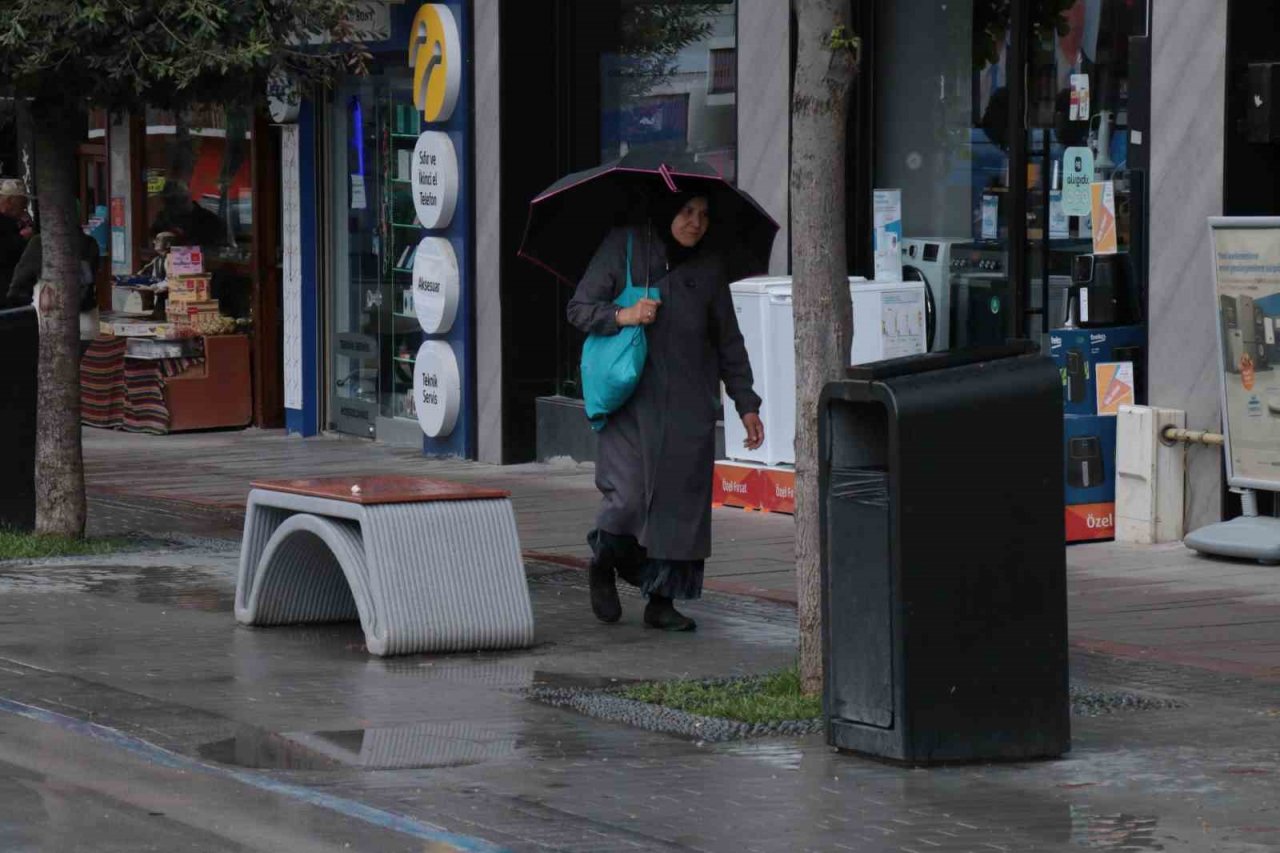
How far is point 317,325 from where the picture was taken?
18.3 meters

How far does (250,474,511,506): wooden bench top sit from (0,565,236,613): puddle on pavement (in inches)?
38.3

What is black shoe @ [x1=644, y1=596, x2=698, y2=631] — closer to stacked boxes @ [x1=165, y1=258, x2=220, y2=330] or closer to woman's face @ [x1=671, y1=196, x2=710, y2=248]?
woman's face @ [x1=671, y1=196, x2=710, y2=248]

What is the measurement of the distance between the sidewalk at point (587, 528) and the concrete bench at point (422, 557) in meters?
1.69

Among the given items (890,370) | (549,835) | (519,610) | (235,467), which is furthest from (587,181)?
(235,467)

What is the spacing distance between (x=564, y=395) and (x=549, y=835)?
32.8ft

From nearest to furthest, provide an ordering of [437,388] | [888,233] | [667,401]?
[667,401] < [888,233] < [437,388]

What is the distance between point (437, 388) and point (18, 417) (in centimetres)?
451

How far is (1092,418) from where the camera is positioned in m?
11.9

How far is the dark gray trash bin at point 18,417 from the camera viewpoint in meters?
11.8

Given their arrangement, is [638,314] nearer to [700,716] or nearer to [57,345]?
[700,716]

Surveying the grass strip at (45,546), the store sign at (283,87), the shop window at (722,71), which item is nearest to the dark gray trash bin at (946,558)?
the store sign at (283,87)

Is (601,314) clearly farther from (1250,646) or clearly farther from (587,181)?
(1250,646)

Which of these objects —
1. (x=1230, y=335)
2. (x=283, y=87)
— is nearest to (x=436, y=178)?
(x=283, y=87)

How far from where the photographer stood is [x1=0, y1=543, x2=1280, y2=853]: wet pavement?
6.13 metres
